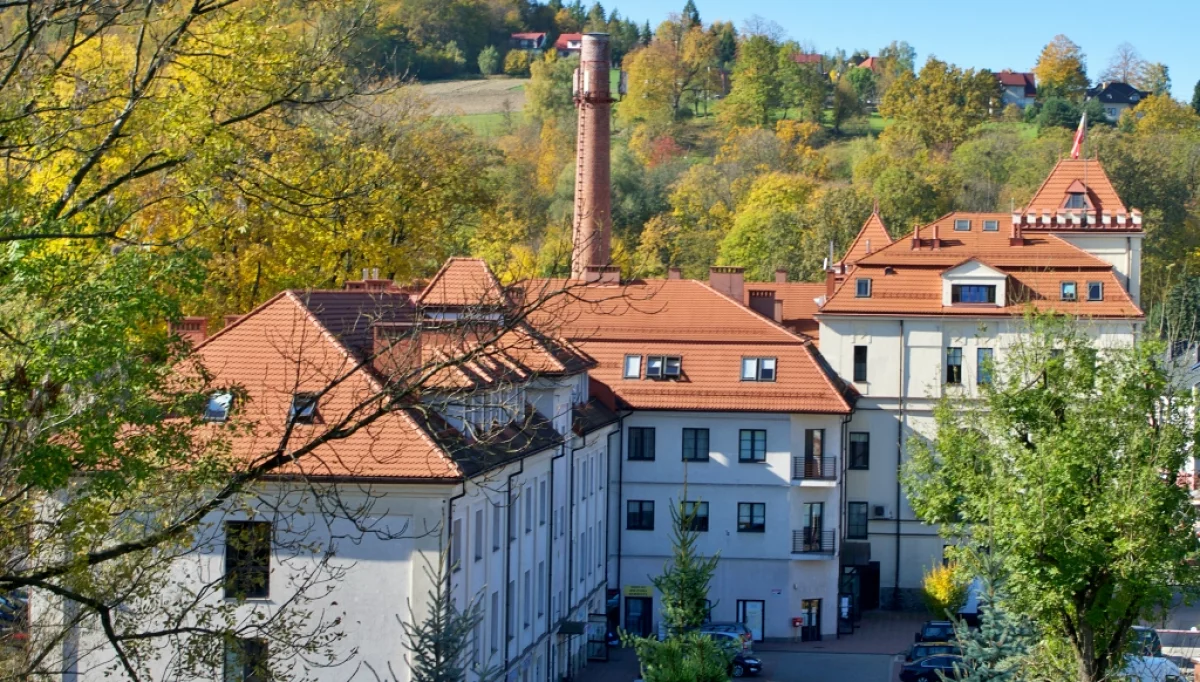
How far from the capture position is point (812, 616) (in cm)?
4869

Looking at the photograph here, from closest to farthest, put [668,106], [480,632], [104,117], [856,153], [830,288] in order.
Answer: [104,117] < [480,632] < [830,288] < [856,153] < [668,106]

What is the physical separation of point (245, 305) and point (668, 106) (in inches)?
A: 4975

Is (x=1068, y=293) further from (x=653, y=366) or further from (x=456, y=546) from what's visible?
(x=456, y=546)

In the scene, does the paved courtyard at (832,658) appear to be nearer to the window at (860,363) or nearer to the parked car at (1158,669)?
the parked car at (1158,669)

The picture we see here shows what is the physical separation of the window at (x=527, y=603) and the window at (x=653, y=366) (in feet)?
46.4

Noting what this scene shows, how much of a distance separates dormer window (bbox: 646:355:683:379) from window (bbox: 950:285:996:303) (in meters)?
8.67

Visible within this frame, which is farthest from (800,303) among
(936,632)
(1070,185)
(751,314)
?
(936,632)

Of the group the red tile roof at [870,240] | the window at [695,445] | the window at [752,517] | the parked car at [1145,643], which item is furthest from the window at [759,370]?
the red tile roof at [870,240]

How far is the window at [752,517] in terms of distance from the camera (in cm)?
4850

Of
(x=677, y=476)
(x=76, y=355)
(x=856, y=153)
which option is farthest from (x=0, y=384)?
(x=856, y=153)

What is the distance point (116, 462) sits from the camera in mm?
16891

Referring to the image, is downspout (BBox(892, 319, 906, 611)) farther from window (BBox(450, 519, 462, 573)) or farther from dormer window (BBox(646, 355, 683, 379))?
window (BBox(450, 519, 462, 573))

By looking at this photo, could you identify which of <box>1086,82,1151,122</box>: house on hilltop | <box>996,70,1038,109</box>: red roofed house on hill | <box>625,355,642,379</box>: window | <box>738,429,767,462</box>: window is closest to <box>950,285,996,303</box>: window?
<box>738,429,767,462</box>: window

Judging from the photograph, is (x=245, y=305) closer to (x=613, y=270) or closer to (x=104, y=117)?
(x=613, y=270)
